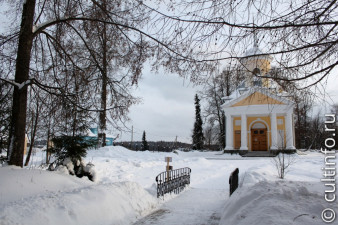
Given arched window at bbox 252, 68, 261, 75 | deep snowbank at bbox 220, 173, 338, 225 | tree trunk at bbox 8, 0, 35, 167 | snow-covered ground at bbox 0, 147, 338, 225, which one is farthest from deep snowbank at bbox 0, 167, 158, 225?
arched window at bbox 252, 68, 261, 75

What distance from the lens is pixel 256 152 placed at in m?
→ 28.1

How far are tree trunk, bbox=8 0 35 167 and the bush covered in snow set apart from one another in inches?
76.7

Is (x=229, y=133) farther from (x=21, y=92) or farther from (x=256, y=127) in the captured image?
(x=21, y=92)

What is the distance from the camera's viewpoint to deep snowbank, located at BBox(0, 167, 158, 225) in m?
4.69

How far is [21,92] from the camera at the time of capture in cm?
764

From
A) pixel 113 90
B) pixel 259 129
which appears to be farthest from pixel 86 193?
pixel 259 129

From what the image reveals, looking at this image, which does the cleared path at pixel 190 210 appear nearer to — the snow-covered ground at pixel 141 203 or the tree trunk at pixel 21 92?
the snow-covered ground at pixel 141 203

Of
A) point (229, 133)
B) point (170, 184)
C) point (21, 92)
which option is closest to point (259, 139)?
point (229, 133)

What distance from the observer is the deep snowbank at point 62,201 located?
4691 millimetres

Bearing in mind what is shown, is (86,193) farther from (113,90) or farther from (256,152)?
(256,152)

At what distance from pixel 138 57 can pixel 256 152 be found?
76.2ft

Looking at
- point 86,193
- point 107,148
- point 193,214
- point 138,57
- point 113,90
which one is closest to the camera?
point 86,193

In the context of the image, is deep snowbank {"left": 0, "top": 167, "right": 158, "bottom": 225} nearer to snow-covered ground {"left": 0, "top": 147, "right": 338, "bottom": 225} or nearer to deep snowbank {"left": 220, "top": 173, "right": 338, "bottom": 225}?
snow-covered ground {"left": 0, "top": 147, "right": 338, "bottom": 225}

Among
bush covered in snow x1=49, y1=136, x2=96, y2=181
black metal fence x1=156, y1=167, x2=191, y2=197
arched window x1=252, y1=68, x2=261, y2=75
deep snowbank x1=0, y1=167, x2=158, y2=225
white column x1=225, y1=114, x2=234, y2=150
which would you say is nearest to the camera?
arched window x1=252, y1=68, x2=261, y2=75
